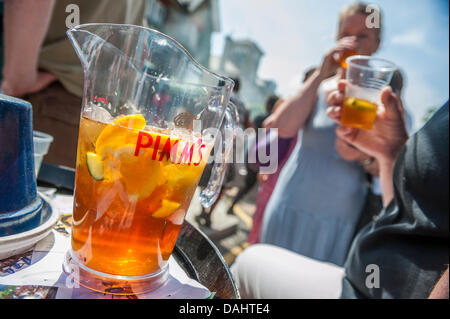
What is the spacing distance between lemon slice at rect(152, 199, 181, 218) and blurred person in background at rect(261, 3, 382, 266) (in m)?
1.72

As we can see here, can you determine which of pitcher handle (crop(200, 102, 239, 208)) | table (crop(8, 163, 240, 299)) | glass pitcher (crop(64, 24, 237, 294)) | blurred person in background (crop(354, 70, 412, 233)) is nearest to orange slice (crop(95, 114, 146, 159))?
glass pitcher (crop(64, 24, 237, 294))

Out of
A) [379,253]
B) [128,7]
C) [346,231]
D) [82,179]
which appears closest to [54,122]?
[128,7]

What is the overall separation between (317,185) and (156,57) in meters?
1.80

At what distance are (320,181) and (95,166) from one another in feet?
6.22

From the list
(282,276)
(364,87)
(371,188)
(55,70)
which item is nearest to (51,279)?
(282,276)

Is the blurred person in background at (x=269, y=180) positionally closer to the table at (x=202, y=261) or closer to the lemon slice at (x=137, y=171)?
the table at (x=202, y=261)

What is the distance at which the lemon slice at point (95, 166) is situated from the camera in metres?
0.58

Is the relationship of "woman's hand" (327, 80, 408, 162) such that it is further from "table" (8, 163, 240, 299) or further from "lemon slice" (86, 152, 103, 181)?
"lemon slice" (86, 152, 103, 181)

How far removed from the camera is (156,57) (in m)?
0.69

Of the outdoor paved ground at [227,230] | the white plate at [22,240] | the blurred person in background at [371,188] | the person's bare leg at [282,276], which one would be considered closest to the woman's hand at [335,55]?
the blurred person in background at [371,188]

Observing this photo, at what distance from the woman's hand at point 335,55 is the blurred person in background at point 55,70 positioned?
1.39m

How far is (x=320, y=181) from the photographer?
7.13 feet

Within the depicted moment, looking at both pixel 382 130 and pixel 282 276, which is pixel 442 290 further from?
pixel 382 130

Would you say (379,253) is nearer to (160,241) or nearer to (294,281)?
(294,281)
